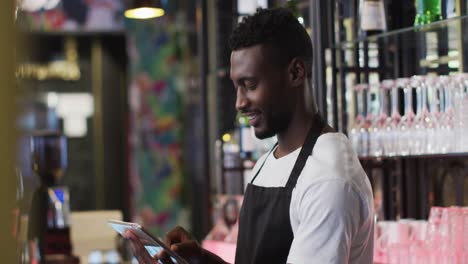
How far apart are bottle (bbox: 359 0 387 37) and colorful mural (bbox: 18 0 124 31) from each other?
5.91 meters

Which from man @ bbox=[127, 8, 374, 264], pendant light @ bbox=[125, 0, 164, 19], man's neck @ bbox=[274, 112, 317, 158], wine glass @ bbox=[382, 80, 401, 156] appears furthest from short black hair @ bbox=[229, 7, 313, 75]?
pendant light @ bbox=[125, 0, 164, 19]

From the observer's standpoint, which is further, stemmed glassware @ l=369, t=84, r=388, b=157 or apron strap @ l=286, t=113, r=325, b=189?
stemmed glassware @ l=369, t=84, r=388, b=157

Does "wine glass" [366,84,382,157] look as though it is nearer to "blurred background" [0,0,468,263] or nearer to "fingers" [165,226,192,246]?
"blurred background" [0,0,468,263]

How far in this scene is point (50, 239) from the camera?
3.10m

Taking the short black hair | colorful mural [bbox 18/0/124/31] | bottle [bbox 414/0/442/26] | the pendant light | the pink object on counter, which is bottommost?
the pink object on counter

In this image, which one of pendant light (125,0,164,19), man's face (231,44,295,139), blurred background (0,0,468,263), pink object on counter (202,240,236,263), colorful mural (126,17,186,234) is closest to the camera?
blurred background (0,0,468,263)

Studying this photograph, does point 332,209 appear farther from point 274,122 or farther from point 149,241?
point 149,241

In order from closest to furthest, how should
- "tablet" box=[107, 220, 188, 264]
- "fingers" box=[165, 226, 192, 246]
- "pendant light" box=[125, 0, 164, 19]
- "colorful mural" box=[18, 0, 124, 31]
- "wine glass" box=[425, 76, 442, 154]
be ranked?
1. "tablet" box=[107, 220, 188, 264]
2. "fingers" box=[165, 226, 192, 246]
3. "wine glass" box=[425, 76, 442, 154]
4. "pendant light" box=[125, 0, 164, 19]
5. "colorful mural" box=[18, 0, 124, 31]

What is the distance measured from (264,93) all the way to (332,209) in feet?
1.18

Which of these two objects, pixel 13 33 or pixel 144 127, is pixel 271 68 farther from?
pixel 144 127

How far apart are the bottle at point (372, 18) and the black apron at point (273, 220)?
1.43 meters

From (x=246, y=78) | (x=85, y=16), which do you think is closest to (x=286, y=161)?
(x=246, y=78)

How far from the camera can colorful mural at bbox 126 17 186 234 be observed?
28.5 ft

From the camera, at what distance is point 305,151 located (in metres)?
1.72
